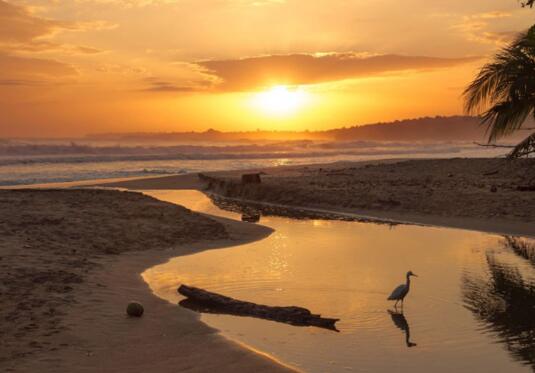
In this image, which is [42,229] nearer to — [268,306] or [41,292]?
[41,292]

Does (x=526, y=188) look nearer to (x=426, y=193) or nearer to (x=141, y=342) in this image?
(x=426, y=193)

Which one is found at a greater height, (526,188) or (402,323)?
(526,188)

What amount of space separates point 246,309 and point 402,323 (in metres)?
2.46

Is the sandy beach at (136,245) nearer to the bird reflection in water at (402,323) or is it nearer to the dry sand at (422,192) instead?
the dry sand at (422,192)

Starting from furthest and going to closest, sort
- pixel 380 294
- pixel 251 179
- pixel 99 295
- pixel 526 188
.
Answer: pixel 251 179 → pixel 526 188 → pixel 380 294 → pixel 99 295

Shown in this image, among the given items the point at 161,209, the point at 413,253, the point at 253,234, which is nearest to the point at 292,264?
the point at 413,253

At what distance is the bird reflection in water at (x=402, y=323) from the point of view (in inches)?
328

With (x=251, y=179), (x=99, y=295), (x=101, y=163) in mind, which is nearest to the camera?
(x=99, y=295)

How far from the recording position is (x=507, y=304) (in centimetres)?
1012

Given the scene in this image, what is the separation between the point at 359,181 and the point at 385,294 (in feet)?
73.2

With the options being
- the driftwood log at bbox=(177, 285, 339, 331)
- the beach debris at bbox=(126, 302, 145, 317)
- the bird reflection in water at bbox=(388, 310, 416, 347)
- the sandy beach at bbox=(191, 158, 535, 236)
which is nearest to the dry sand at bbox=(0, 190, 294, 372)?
the beach debris at bbox=(126, 302, 145, 317)

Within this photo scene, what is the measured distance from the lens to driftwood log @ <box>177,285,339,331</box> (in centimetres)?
901

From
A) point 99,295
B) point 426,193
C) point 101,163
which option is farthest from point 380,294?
point 101,163

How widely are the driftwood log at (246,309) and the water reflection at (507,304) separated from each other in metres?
2.49
